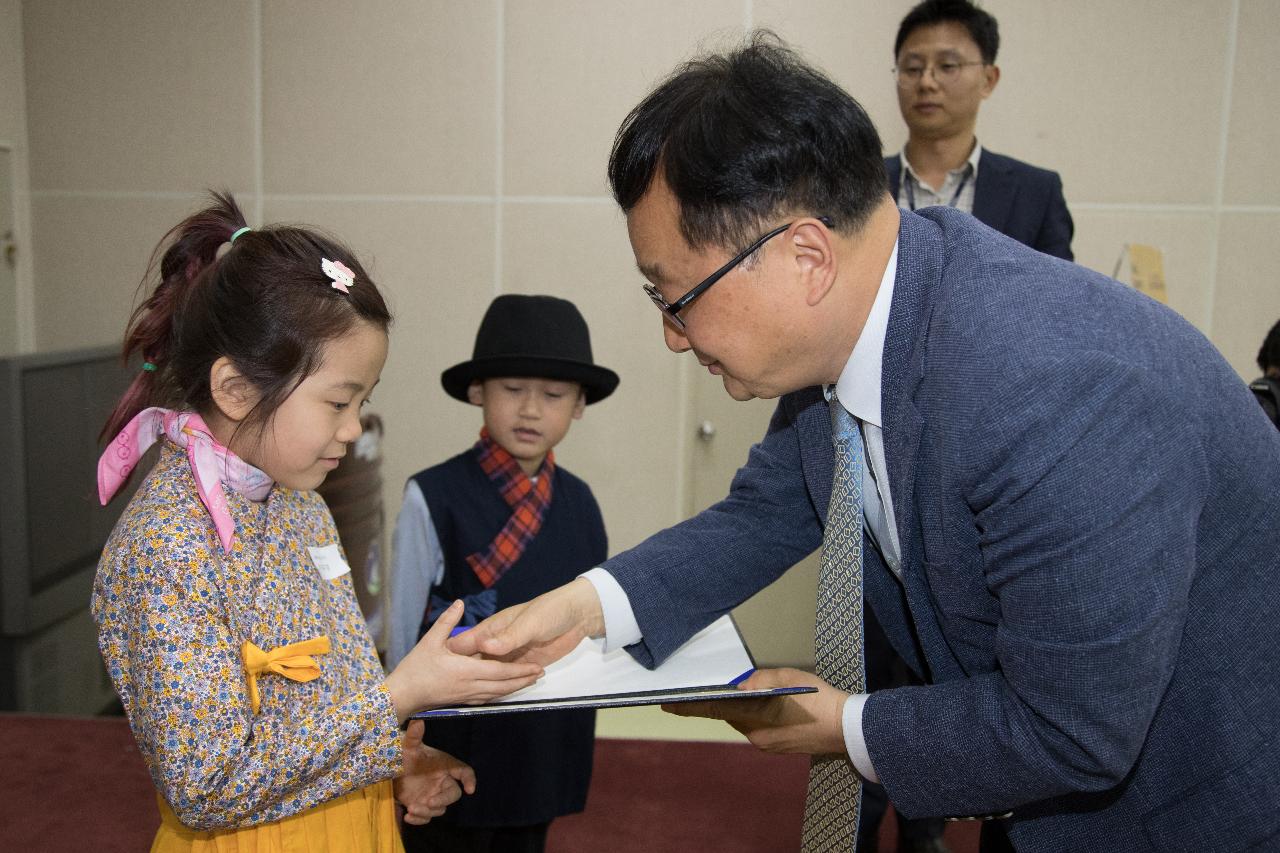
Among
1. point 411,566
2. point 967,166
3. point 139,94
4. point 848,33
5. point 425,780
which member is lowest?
point 425,780

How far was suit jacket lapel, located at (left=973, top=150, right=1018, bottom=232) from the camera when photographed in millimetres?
2707

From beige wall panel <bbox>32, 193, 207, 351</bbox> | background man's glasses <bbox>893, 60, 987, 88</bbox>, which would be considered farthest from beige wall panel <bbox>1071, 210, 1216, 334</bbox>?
beige wall panel <bbox>32, 193, 207, 351</bbox>

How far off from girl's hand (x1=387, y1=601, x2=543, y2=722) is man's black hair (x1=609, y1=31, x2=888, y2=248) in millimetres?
538

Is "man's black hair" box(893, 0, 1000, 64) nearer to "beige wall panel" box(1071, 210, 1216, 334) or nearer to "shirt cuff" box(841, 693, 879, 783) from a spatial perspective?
"beige wall panel" box(1071, 210, 1216, 334)

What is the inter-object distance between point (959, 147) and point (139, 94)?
2659mm

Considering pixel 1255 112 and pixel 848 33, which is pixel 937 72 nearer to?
pixel 848 33

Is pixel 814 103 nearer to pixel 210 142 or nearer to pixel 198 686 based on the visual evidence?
pixel 198 686

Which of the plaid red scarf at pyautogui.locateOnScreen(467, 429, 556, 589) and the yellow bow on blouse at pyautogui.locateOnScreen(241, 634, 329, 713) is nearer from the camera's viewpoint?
the yellow bow on blouse at pyautogui.locateOnScreen(241, 634, 329, 713)

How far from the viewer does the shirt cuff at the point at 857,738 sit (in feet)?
4.08

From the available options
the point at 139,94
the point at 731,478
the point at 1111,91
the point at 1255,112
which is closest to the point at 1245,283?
the point at 1255,112

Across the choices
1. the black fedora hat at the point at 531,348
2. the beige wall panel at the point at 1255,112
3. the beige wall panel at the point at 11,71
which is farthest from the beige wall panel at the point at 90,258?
the beige wall panel at the point at 1255,112

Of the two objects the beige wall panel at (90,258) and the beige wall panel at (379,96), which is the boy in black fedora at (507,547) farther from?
the beige wall panel at (90,258)

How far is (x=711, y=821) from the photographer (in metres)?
2.74

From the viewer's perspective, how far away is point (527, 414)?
209 cm
